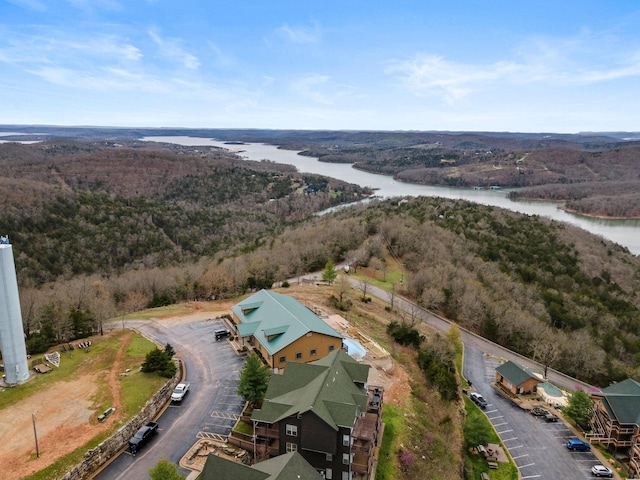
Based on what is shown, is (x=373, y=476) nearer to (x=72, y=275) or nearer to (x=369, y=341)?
(x=369, y=341)

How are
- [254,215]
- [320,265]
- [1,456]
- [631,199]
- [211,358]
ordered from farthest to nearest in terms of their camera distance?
[631,199] < [254,215] < [320,265] < [211,358] < [1,456]

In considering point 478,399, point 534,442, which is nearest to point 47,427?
point 478,399

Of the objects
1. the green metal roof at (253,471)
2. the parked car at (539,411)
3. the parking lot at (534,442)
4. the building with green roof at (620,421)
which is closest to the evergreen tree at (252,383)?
the green metal roof at (253,471)

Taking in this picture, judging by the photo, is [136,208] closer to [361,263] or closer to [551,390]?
[361,263]

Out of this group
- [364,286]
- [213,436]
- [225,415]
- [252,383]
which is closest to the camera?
[213,436]

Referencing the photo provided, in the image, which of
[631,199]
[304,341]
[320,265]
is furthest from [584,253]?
[631,199]

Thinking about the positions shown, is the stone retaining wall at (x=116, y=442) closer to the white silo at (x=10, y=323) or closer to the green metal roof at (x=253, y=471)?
the green metal roof at (x=253, y=471)
